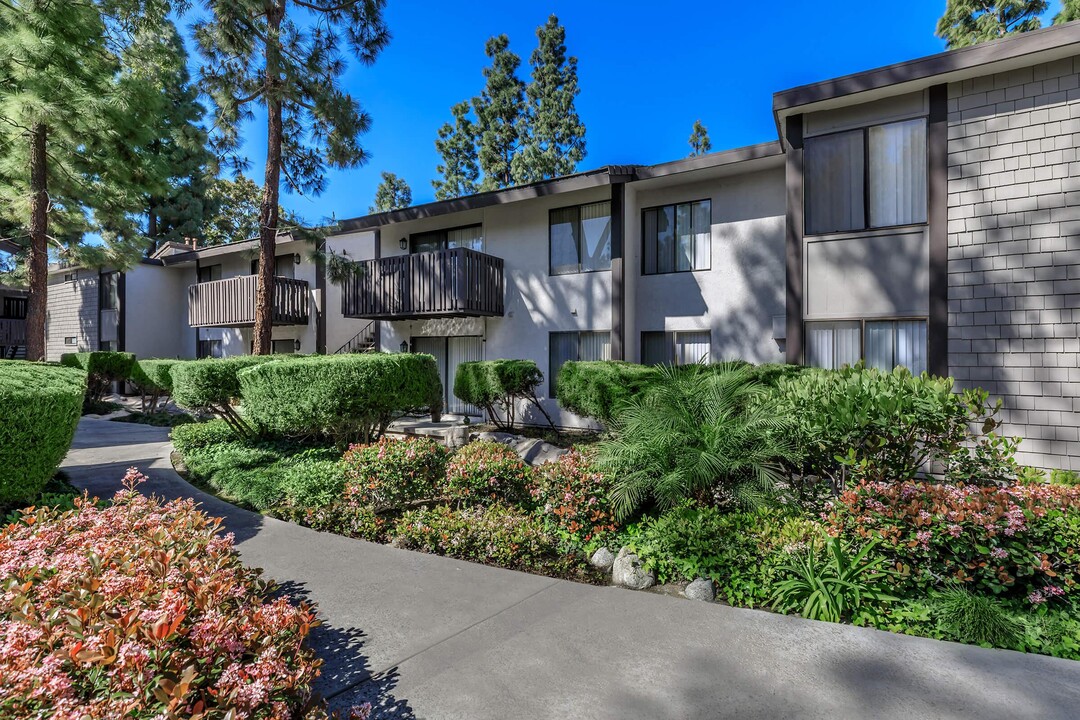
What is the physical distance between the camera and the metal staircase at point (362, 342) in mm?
15810

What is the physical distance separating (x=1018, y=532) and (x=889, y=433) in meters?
1.13

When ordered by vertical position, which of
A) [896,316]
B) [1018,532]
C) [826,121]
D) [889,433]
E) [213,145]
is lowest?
[1018,532]

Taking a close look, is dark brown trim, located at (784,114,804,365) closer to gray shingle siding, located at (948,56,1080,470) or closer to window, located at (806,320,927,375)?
window, located at (806,320,927,375)

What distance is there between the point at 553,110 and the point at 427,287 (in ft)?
61.2

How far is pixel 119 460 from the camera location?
8945 mm

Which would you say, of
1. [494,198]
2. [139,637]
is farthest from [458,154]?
[139,637]

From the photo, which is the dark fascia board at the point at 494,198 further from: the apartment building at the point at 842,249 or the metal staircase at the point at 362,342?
the metal staircase at the point at 362,342

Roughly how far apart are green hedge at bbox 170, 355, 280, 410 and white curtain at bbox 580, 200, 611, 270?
7547 millimetres

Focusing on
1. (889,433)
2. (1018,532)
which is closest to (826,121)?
(889,433)

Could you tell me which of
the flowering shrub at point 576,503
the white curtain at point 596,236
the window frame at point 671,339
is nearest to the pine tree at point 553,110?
the white curtain at point 596,236

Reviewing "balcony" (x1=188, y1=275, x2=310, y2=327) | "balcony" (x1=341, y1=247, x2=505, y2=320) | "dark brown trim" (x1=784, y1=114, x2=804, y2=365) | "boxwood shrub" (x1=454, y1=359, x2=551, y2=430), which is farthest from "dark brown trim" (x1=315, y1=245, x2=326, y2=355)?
"dark brown trim" (x1=784, y1=114, x2=804, y2=365)

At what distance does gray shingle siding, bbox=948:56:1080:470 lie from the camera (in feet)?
22.5

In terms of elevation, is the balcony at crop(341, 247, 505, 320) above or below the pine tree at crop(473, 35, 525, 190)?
below

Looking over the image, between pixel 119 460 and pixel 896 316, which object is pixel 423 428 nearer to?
pixel 119 460
